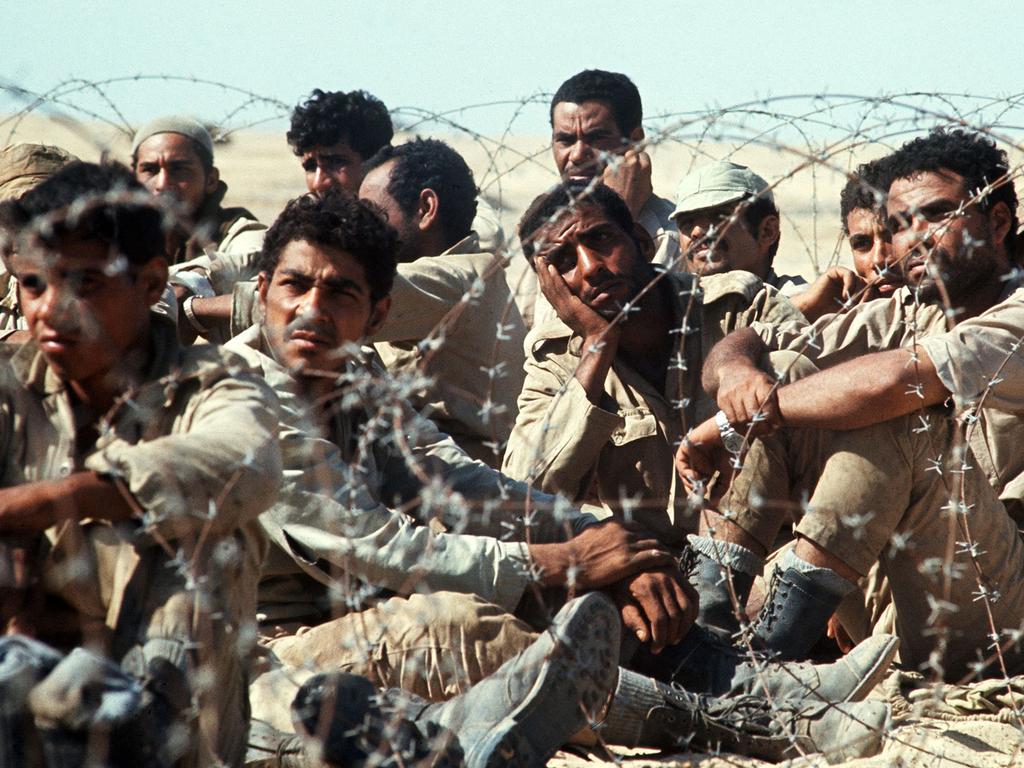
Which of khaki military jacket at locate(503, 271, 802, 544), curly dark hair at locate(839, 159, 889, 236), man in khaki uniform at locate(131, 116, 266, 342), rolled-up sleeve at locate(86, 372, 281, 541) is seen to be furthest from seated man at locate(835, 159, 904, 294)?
rolled-up sleeve at locate(86, 372, 281, 541)

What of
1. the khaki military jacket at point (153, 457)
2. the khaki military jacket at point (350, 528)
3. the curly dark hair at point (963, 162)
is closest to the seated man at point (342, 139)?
the curly dark hair at point (963, 162)

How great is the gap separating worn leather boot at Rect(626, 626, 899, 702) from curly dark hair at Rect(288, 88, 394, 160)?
3.86 meters

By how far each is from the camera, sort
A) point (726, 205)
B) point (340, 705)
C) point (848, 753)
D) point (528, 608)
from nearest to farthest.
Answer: point (340, 705) < point (848, 753) < point (528, 608) < point (726, 205)

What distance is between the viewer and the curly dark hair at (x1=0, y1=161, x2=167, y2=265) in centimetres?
353

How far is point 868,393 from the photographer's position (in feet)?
15.7

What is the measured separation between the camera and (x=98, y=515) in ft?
10.8

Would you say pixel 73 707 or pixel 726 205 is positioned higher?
pixel 726 205

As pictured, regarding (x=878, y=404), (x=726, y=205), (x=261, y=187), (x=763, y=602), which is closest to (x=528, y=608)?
(x=763, y=602)

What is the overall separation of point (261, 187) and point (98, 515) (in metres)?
23.9

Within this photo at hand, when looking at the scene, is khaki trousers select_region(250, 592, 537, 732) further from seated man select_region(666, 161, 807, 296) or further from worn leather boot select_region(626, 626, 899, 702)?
seated man select_region(666, 161, 807, 296)

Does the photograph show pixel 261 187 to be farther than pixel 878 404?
Yes

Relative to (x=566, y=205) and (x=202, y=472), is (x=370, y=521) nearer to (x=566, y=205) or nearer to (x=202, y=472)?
(x=202, y=472)

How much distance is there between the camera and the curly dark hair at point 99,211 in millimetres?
3533

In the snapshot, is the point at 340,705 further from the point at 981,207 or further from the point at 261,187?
the point at 261,187
